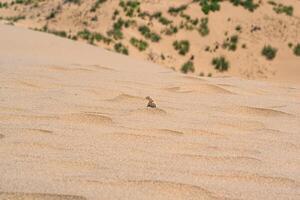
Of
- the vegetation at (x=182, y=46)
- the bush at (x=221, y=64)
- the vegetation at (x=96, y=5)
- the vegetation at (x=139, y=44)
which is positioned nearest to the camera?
the bush at (x=221, y=64)

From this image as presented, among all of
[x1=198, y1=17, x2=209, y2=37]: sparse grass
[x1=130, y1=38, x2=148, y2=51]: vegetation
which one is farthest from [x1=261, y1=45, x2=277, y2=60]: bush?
[x1=130, y1=38, x2=148, y2=51]: vegetation

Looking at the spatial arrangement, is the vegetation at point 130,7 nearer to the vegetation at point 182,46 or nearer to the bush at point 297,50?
the vegetation at point 182,46

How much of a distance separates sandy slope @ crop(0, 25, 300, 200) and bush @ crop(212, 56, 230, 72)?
21.8 feet

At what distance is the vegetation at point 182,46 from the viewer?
12.5 metres

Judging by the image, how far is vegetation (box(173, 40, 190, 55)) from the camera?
12.5 meters

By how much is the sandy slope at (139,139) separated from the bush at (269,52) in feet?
24.2

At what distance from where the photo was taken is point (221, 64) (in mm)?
12062

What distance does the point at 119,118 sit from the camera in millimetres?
3498

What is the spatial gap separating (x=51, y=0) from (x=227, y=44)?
22.4 feet

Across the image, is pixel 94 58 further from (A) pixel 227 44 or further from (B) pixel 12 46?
(A) pixel 227 44

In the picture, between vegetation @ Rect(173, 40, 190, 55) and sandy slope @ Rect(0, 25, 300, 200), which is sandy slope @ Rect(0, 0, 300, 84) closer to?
vegetation @ Rect(173, 40, 190, 55)

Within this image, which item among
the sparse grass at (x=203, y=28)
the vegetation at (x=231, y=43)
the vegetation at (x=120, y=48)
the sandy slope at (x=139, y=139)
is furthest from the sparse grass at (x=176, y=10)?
the sandy slope at (x=139, y=139)

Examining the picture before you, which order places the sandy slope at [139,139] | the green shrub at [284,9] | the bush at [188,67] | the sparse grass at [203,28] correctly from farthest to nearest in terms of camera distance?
the green shrub at [284,9] < the sparse grass at [203,28] < the bush at [188,67] < the sandy slope at [139,139]

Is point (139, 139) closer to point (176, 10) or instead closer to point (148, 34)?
point (148, 34)
